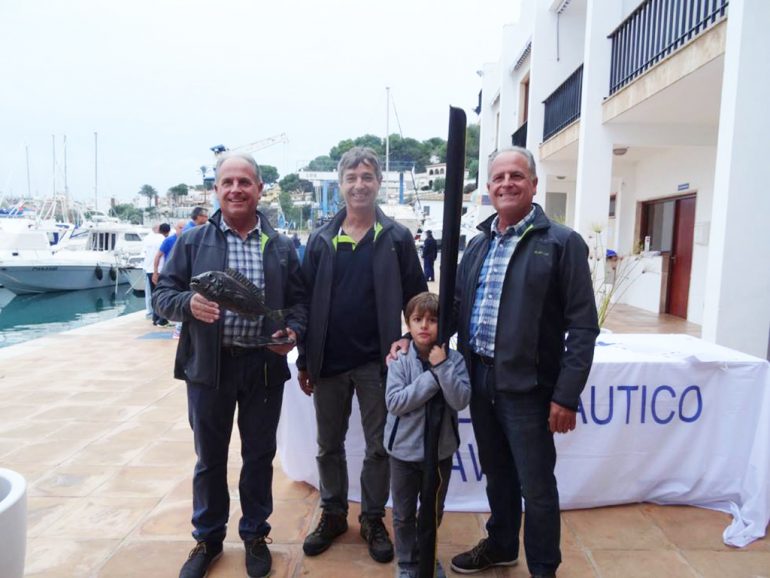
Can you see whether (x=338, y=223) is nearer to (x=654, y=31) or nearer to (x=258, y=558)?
(x=258, y=558)

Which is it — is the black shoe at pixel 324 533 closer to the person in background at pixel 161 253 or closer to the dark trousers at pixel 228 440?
the dark trousers at pixel 228 440

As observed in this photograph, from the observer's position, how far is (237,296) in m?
2.10


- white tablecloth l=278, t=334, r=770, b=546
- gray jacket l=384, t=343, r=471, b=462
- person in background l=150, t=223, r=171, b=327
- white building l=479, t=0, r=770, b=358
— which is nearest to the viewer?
gray jacket l=384, t=343, r=471, b=462

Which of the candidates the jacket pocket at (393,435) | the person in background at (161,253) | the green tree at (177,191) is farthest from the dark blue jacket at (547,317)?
the green tree at (177,191)

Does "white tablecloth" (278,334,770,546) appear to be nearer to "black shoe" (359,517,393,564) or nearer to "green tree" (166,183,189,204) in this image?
"black shoe" (359,517,393,564)

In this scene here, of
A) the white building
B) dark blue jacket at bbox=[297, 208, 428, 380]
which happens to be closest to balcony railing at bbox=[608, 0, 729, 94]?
the white building

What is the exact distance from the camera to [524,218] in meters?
2.29

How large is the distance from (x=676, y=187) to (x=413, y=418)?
9.68m

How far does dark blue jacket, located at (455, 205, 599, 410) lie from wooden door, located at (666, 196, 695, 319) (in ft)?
28.7

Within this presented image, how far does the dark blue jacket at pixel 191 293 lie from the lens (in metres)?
2.34

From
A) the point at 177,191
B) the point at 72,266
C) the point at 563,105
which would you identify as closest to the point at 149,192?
the point at 177,191

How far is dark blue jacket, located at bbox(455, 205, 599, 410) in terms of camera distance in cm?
210

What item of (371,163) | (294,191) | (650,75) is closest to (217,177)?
(371,163)

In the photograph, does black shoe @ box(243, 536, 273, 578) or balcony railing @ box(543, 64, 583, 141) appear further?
balcony railing @ box(543, 64, 583, 141)
